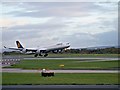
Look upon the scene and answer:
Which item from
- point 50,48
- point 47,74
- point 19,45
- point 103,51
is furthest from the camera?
point 103,51

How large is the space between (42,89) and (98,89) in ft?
10.1

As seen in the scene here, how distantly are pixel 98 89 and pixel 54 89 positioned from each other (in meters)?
2.43

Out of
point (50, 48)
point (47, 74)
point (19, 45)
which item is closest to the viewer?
point (47, 74)

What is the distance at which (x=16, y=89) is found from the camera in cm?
1928

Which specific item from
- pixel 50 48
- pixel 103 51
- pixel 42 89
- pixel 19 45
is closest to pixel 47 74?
pixel 42 89

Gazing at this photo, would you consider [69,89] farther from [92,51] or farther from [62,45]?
[92,51]

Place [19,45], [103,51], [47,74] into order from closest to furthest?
[47,74] → [19,45] → [103,51]

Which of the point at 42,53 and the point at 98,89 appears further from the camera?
the point at 42,53

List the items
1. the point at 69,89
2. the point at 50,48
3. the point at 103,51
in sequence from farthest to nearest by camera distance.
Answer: the point at 103,51
the point at 50,48
the point at 69,89

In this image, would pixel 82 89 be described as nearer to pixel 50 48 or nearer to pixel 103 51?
pixel 50 48

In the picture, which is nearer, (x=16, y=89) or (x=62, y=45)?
(x=16, y=89)

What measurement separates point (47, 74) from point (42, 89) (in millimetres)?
9235

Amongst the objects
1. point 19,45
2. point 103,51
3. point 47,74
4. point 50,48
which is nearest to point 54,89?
point 47,74

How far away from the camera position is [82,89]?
19.2 m
